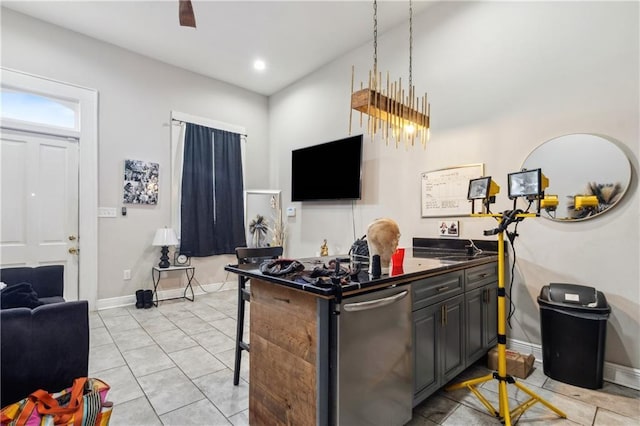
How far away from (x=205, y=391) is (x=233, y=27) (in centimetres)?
395

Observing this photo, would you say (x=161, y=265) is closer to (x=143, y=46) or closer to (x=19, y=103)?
(x=19, y=103)

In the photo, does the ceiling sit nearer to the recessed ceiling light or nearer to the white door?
the recessed ceiling light

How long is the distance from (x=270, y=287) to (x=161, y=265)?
351cm

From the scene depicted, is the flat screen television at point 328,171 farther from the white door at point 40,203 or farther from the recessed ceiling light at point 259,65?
the white door at point 40,203

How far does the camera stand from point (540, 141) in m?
2.74

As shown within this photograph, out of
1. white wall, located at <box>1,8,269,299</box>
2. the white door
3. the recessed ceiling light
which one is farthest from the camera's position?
the recessed ceiling light

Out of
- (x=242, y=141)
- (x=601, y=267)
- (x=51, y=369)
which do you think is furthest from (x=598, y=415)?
(x=242, y=141)

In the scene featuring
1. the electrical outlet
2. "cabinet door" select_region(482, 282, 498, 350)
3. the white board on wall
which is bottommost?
"cabinet door" select_region(482, 282, 498, 350)

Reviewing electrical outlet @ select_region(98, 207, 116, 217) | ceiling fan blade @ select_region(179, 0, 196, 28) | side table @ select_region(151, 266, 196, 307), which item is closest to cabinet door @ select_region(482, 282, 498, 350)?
ceiling fan blade @ select_region(179, 0, 196, 28)

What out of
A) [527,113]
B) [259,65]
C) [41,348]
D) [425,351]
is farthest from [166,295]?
[527,113]

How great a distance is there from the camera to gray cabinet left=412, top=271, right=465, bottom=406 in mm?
1828

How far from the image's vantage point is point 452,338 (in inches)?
84.0

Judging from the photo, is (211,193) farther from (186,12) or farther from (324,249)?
(186,12)

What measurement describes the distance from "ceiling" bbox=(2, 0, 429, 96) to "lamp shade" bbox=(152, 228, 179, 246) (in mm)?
2591
